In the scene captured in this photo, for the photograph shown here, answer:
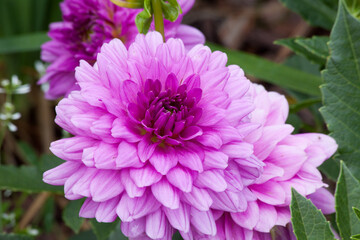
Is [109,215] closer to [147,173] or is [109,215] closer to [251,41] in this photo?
[147,173]

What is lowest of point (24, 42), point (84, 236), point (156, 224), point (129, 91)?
point (84, 236)

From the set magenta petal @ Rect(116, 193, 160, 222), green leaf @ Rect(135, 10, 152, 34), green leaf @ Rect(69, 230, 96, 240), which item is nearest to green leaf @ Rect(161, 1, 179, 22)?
green leaf @ Rect(135, 10, 152, 34)

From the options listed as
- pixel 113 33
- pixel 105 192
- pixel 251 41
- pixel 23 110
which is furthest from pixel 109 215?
pixel 251 41

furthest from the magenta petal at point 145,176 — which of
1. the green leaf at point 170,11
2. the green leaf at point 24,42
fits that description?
the green leaf at point 24,42

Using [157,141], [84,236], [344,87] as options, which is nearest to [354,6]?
[344,87]

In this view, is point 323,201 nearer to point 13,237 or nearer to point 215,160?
point 215,160
